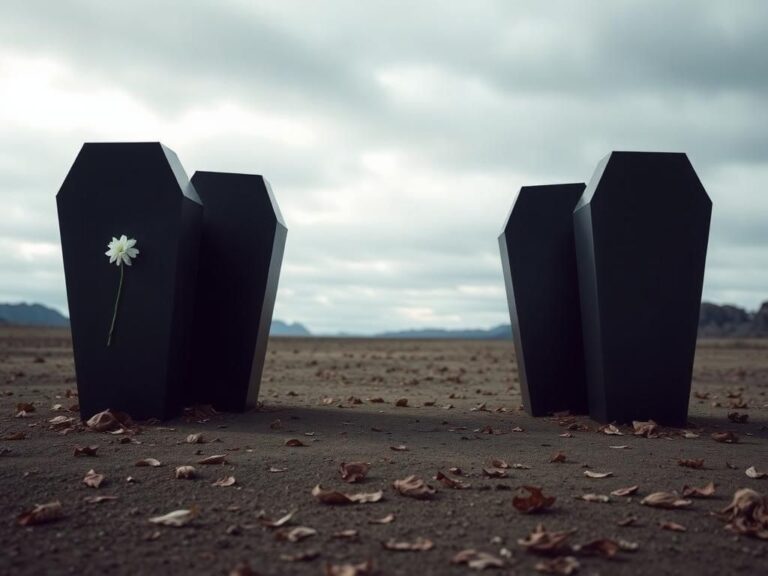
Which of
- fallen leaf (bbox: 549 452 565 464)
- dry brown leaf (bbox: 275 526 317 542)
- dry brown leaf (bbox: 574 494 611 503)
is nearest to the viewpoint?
dry brown leaf (bbox: 275 526 317 542)

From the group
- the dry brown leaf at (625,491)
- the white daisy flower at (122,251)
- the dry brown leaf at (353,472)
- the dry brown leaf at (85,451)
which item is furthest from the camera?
the white daisy flower at (122,251)

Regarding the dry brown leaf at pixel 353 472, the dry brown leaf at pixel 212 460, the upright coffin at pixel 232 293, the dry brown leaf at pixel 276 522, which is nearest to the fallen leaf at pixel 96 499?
the dry brown leaf at pixel 212 460

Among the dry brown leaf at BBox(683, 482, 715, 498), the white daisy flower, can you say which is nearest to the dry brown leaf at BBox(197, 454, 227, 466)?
the white daisy flower

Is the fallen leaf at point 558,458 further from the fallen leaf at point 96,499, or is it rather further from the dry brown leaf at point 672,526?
the fallen leaf at point 96,499

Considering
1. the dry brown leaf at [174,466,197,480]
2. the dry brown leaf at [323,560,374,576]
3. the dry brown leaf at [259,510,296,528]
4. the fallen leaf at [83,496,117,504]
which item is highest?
the dry brown leaf at [174,466,197,480]

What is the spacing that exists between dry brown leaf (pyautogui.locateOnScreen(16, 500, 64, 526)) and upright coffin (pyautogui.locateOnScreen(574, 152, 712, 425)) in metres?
5.82

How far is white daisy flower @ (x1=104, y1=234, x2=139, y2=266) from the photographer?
7578 mm

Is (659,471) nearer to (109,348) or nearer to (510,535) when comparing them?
(510,535)

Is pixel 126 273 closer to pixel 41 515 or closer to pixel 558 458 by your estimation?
pixel 41 515

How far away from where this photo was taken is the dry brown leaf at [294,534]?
12.2ft

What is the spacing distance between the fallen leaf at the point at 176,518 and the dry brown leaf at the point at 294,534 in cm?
60

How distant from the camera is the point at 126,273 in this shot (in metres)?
7.67

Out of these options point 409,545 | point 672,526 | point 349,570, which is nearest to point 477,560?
point 409,545

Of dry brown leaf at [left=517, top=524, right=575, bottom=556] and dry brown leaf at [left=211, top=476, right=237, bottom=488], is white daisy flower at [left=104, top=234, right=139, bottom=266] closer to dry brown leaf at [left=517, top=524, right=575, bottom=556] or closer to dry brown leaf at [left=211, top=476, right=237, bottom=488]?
dry brown leaf at [left=211, top=476, right=237, bottom=488]
